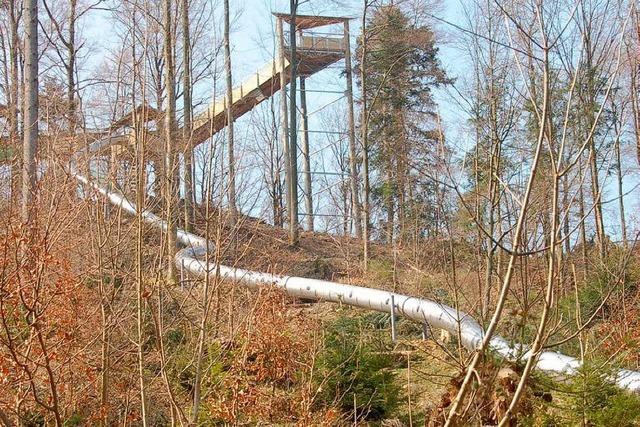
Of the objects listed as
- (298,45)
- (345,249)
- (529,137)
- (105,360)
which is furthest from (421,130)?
(105,360)

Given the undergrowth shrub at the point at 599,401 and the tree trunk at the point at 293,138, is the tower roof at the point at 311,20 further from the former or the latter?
the undergrowth shrub at the point at 599,401

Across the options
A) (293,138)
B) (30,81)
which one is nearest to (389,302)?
(30,81)

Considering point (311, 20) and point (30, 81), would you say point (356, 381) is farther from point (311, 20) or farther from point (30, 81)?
point (311, 20)

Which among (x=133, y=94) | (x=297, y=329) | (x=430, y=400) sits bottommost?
(x=430, y=400)

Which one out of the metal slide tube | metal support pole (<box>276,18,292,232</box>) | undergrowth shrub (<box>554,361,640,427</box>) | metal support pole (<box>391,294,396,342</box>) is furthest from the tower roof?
undergrowth shrub (<box>554,361,640,427</box>)

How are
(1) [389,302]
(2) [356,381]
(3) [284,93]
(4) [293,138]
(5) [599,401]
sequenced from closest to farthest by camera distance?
(5) [599,401]
(2) [356,381]
(1) [389,302]
(4) [293,138]
(3) [284,93]

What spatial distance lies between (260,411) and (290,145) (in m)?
17.2

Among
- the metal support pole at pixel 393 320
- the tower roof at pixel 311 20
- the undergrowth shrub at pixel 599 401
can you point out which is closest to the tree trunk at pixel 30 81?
the metal support pole at pixel 393 320

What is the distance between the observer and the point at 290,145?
24281mm

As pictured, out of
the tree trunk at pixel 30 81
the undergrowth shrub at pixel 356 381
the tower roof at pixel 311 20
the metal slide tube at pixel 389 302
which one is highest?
the tower roof at pixel 311 20

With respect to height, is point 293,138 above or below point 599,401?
above

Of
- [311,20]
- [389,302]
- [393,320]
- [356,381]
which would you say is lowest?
[356,381]

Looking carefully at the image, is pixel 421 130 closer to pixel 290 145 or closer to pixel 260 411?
pixel 290 145

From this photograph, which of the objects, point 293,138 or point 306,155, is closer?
point 293,138
